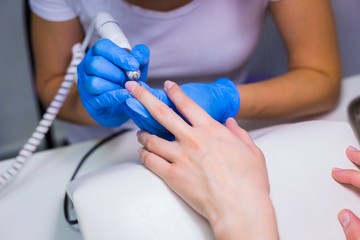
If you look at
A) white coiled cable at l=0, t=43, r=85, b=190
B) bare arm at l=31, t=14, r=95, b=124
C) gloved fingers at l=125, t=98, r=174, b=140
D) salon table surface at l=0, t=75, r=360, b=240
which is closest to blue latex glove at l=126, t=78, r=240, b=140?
gloved fingers at l=125, t=98, r=174, b=140

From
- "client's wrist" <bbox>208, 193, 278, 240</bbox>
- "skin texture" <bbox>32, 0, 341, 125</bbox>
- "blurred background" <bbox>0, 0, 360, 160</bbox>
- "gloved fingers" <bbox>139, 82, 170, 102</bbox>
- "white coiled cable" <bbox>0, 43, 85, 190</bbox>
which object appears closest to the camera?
"client's wrist" <bbox>208, 193, 278, 240</bbox>

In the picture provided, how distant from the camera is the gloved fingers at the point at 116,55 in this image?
57 cm

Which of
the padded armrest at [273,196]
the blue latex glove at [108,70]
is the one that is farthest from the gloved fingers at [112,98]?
the padded armrest at [273,196]

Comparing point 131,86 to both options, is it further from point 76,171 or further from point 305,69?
point 305,69

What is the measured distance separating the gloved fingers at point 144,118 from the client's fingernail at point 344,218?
0.30 m

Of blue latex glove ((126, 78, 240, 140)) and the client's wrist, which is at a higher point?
blue latex glove ((126, 78, 240, 140))

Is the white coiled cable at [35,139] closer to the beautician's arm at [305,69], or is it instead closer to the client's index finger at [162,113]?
the client's index finger at [162,113]

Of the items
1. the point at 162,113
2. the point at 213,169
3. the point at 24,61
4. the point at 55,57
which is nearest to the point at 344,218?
the point at 213,169

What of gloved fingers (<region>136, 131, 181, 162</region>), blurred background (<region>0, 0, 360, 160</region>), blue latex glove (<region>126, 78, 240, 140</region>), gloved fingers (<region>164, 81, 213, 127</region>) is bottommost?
blurred background (<region>0, 0, 360, 160</region>)

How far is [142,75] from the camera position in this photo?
67 centimetres

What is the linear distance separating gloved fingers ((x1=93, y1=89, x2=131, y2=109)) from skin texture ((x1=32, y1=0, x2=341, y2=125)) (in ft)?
1.01

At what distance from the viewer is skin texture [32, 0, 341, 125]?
84 cm

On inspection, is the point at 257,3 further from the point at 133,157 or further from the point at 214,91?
the point at 133,157

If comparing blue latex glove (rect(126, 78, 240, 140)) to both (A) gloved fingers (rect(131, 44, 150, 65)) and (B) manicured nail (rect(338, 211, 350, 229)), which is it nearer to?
(A) gloved fingers (rect(131, 44, 150, 65))
